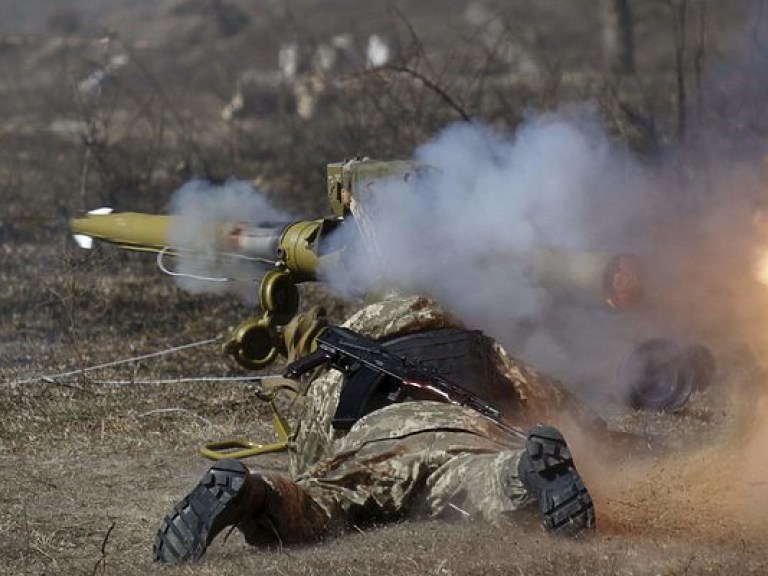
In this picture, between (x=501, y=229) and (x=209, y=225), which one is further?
(x=209, y=225)

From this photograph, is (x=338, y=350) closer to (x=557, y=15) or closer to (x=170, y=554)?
(x=170, y=554)

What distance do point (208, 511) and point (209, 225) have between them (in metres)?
4.35

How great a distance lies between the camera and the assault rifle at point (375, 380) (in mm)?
6934

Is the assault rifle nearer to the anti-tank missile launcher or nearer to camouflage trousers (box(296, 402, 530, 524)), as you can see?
camouflage trousers (box(296, 402, 530, 524))

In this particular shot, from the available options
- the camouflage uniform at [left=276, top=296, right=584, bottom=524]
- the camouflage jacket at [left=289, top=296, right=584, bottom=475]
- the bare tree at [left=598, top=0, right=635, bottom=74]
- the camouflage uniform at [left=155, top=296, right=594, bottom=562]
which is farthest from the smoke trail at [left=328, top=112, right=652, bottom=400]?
the bare tree at [left=598, top=0, right=635, bottom=74]

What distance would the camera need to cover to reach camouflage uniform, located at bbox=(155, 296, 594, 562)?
5.66 meters

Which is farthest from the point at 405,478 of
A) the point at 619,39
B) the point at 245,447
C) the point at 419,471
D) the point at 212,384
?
the point at 619,39

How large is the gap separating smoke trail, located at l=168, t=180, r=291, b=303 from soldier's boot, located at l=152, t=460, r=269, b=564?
3.78 metres

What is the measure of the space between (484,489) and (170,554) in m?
1.14

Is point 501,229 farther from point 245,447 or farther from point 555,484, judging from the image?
point 555,484

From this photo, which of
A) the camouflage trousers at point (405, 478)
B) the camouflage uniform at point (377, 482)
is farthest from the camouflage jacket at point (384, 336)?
the camouflage trousers at point (405, 478)

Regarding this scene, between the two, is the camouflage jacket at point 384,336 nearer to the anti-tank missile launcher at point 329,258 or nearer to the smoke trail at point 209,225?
the anti-tank missile launcher at point 329,258

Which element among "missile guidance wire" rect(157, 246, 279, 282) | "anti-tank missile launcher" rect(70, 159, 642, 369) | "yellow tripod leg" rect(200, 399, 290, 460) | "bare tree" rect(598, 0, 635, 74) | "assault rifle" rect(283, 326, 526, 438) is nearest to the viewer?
"assault rifle" rect(283, 326, 526, 438)

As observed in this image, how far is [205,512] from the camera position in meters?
5.64
